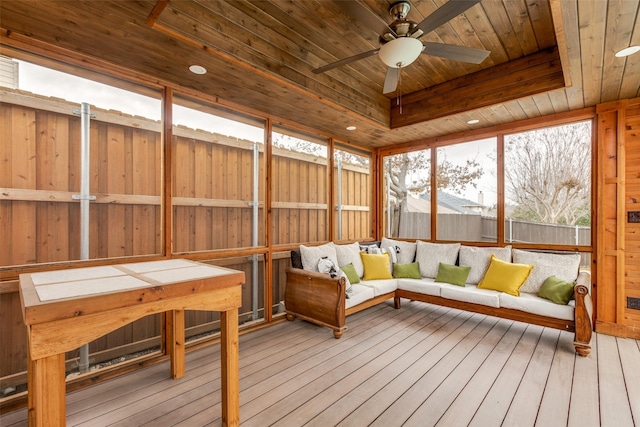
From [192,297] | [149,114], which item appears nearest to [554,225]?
[192,297]

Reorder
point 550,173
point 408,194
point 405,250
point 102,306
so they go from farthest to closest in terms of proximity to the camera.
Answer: point 408,194 → point 405,250 → point 550,173 → point 102,306

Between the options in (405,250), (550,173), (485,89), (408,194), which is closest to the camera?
(485,89)

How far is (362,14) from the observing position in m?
1.90

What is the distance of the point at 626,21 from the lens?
2.03m

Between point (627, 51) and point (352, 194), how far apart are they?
3.43m

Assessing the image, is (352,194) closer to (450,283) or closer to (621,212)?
(450,283)

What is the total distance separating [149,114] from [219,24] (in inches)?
43.1

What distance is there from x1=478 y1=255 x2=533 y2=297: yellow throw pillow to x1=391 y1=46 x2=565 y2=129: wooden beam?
189cm

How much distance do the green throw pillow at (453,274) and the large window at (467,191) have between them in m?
0.74

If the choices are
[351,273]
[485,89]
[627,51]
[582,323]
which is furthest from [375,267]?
[627,51]

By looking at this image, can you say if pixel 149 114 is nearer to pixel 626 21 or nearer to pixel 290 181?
pixel 290 181

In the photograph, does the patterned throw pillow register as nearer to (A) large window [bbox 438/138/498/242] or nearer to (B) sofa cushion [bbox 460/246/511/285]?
(B) sofa cushion [bbox 460/246/511/285]

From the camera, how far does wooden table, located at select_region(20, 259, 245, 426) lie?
4.05 feet

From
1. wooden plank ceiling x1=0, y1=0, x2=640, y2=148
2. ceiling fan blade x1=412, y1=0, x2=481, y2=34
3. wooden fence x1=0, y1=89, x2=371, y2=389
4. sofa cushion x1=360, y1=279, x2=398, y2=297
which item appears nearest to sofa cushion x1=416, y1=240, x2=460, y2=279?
sofa cushion x1=360, y1=279, x2=398, y2=297
